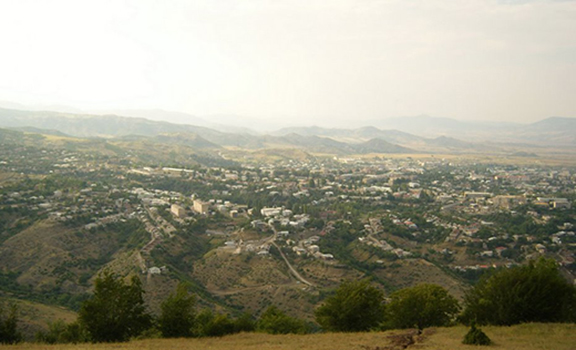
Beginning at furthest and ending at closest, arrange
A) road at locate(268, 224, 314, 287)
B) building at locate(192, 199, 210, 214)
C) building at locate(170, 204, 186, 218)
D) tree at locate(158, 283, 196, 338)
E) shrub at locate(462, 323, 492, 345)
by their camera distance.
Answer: building at locate(192, 199, 210, 214) → building at locate(170, 204, 186, 218) → road at locate(268, 224, 314, 287) → tree at locate(158, 283, 196, 338) → shrub at locate(462, 323, 492, 345)

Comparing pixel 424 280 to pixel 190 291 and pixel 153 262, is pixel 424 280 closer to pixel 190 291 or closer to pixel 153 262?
pixel 190 291

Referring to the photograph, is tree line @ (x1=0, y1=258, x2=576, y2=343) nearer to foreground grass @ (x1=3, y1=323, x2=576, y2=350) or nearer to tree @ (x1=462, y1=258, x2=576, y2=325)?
tree @ (x1=462, y1=258, x2=576, y2=325)

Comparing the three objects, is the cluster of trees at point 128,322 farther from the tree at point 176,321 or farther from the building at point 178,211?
the building at point 178,211

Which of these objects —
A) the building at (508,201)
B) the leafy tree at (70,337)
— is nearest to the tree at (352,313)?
the leafy tree at (70,337)

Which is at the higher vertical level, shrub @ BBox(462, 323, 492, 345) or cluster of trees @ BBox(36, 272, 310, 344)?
shrub @ BBox(462, 323, 492, 345)

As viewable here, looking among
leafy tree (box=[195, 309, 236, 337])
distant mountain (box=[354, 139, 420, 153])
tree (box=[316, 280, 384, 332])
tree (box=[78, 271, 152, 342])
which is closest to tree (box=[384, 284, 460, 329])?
tree (box=[316, 280, 384, 332])

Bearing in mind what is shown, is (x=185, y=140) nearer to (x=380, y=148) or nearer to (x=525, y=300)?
(x=380, y=148)

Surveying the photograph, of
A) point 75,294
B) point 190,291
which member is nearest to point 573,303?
point 190,291

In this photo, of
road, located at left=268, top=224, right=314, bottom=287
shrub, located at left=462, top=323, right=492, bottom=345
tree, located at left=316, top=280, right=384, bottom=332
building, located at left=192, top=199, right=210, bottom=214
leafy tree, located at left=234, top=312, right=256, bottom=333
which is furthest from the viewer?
building, located at left=192, top=199, right=210, bottom=214
